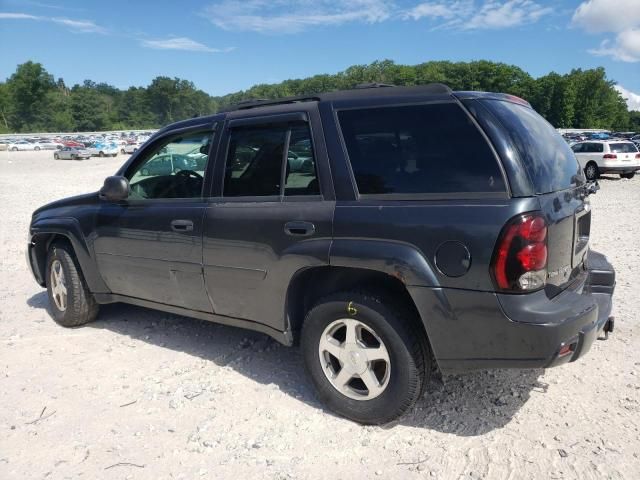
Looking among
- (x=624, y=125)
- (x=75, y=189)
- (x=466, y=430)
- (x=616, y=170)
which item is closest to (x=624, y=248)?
(x=466, y=430)

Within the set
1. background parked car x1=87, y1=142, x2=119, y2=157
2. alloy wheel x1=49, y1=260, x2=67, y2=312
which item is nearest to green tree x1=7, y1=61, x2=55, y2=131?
background parked car x1=87, y1=142, x2=119, y2=157

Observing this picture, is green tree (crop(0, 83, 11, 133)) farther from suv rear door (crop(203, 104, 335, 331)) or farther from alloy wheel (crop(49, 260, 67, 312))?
suv rear door (crop(203, 104, 335, 331))

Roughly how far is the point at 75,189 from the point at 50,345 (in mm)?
16688

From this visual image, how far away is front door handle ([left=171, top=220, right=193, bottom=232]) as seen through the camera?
3.68 meters

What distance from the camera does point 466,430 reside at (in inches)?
119

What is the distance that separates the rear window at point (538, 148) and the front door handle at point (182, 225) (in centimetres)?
215

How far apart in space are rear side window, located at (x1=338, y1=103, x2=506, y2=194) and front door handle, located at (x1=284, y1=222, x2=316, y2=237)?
1.22 feet

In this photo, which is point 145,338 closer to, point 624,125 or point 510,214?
point 510,214

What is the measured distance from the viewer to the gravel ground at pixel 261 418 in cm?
273

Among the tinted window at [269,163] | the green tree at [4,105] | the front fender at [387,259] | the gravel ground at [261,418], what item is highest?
the green tree at [4,105]

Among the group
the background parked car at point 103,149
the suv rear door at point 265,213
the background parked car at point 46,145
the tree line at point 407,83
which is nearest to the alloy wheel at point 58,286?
the suv rear door at point 265,213

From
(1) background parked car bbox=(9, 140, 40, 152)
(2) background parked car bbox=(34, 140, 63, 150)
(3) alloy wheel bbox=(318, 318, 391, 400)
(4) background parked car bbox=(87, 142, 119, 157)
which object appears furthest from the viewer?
(2) background parked car bbox=(34, 140, 63, 150)

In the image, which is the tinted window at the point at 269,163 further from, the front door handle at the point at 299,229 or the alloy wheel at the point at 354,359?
the alloy wheel at the point at 354,359

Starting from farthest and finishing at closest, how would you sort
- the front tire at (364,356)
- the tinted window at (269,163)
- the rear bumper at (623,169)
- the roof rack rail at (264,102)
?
the rear bumper at (623,169) < the roof rack rail at (264,102) < the tinted window at (269,163) < the front tire at (364,356)
